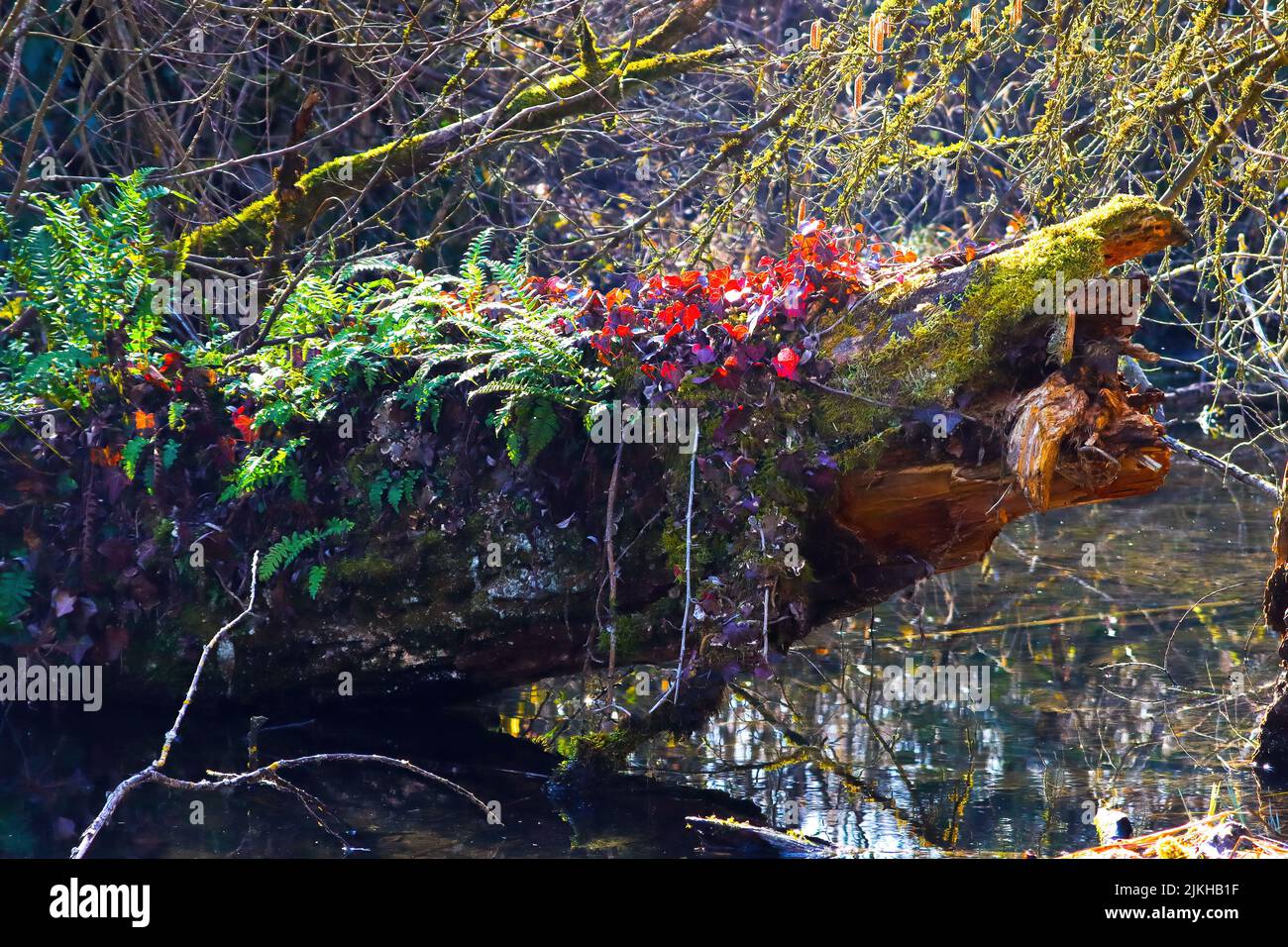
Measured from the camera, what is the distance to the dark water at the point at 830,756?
4.86 metres

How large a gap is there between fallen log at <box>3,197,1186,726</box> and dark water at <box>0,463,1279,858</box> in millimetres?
358

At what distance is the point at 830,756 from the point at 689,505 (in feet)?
4.67

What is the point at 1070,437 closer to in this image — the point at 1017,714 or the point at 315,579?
the point at 1017,714

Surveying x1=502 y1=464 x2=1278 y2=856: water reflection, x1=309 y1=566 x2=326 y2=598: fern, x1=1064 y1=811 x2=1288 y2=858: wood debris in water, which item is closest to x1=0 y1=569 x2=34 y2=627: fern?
x1=309 y1=566 x2=326 y2=598: fern

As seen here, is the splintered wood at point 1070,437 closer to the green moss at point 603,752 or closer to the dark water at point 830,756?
the dark water at point 830,756

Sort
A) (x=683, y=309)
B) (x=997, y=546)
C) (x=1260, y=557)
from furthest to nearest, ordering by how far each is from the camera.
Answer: (x=997, y=546)
(x=1260, y=557)
(x=683, y=309)

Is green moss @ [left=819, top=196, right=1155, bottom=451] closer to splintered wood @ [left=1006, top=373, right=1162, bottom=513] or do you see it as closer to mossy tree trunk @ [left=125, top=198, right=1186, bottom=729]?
mossy tree trunk @ [left=125, top=198, right=1186, bottom=729]

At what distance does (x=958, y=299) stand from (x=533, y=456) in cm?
197

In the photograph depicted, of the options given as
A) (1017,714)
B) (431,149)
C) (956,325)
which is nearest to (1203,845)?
(956,325)

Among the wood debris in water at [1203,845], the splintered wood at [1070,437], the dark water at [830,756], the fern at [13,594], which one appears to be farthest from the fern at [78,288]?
the wood debris in water at [1203,845]

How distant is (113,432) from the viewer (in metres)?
6.10

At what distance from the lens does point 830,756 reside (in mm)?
5707
